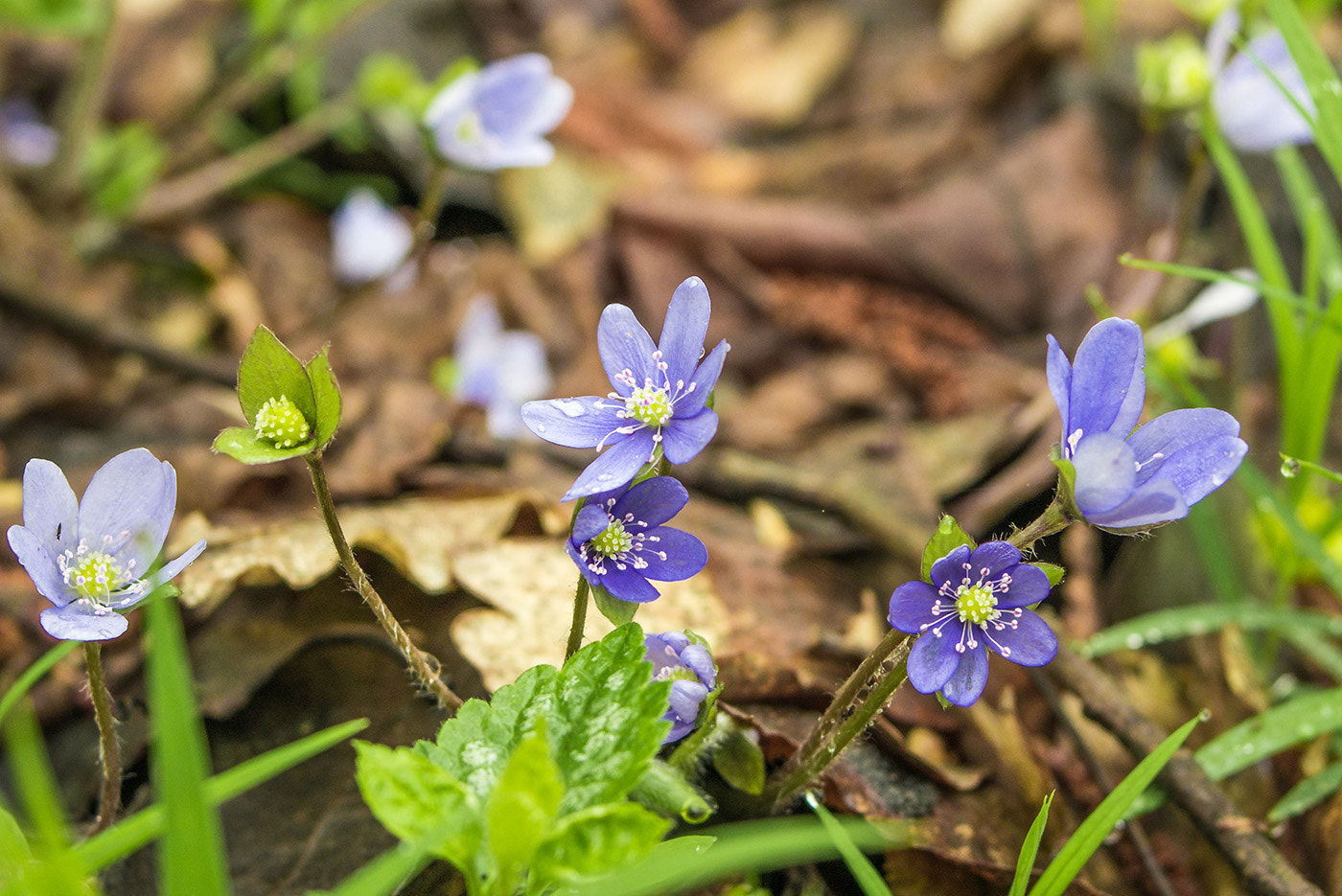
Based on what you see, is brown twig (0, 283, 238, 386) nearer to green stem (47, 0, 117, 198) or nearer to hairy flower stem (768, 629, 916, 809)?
green stem (47, 0, 117, 198)

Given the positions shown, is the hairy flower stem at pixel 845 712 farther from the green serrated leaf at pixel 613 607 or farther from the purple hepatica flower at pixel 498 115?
the purple hepatica flower at pixel 498 115

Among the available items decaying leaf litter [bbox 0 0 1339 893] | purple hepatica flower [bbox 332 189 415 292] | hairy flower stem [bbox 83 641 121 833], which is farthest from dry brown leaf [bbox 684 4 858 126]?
hairy flower stem [bbox 83 641 121 833]

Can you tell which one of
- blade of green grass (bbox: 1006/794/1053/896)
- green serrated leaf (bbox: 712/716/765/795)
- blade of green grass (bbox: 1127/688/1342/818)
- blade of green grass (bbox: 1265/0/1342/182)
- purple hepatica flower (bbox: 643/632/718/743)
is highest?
blade of green grass (bbox: 1265/0/1342/182)

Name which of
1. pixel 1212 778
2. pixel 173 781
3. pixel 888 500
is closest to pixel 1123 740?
pixel 1212 778

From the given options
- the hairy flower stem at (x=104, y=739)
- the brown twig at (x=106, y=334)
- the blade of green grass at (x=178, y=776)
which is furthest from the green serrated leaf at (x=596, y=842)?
the brown twig at (x=106, y=334)

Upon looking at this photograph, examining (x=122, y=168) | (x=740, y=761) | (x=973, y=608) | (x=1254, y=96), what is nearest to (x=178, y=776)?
(x=740, y=761)

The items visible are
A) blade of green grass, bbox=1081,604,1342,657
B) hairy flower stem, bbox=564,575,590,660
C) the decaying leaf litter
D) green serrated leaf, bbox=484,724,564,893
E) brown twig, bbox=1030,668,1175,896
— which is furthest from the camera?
blade of green grass, bbox=1081,604,1342,657

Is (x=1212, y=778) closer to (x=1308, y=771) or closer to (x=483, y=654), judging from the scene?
(x=1308, y=771)

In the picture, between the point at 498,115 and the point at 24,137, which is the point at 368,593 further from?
the point at 24,137
